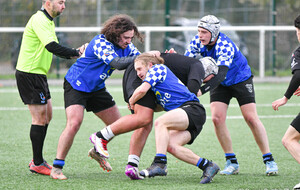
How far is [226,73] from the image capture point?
5891 millimetres

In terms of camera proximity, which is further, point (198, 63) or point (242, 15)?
point (242, 15)

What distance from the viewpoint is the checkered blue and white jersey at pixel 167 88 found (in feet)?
17.8

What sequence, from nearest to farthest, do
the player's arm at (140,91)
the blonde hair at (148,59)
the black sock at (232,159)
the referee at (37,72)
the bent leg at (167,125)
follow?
1. the bent leg at (167,125)
2. the player's arm at (140,91)
3. the blonde hair at (148,59)
4. the referee at (37,72)
5. the black sock at (232,159)

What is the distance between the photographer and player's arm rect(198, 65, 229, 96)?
19.0 feet

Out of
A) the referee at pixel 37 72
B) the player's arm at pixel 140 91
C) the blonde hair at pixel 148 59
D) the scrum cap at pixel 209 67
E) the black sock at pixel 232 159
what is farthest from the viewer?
the black sock at pixel 232 159

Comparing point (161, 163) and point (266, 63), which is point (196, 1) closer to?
point (266, 63)

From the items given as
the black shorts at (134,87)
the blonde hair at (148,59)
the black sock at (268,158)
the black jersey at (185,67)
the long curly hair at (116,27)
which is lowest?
the black sock at (268,158)

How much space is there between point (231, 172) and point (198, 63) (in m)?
1.39

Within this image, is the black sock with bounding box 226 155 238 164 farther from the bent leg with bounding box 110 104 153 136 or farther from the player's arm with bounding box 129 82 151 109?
the player's arm with bounding box 129 82 151 109

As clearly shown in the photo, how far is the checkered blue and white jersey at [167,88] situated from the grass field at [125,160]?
0.84m

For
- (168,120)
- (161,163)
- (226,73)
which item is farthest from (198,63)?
(161,163)

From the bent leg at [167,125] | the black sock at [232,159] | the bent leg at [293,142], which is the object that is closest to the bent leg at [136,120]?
the bent leg at [167,125]

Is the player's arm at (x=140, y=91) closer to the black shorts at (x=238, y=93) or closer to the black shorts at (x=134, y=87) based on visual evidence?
the black shorts at (x=134, y=87)

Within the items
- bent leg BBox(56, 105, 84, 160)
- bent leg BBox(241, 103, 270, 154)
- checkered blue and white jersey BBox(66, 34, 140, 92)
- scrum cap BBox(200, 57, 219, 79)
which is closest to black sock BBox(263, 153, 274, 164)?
bent leg BBox(241, 103, 270, 154)
